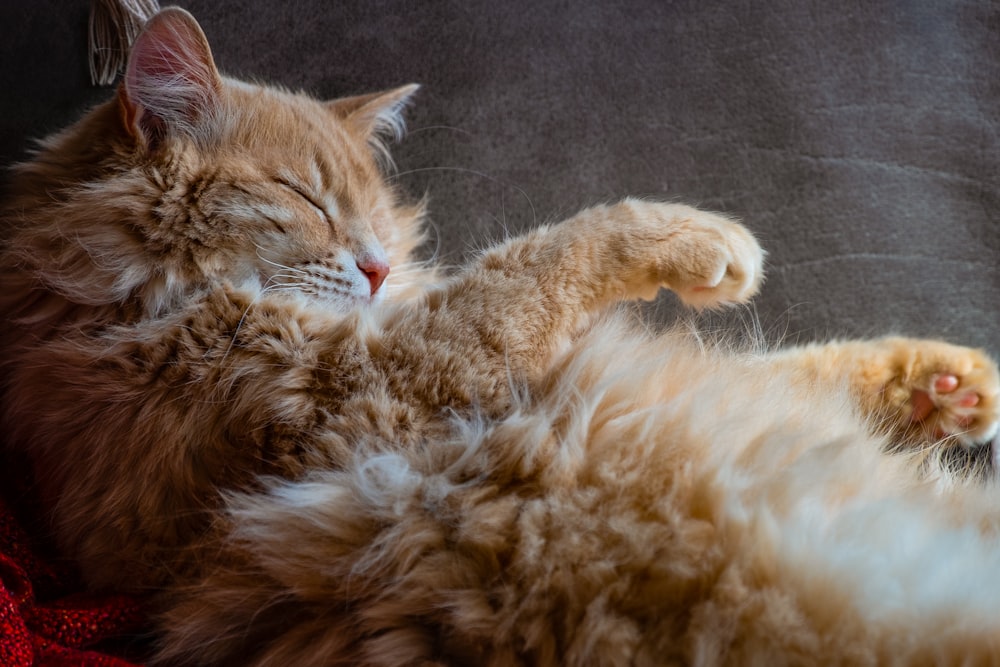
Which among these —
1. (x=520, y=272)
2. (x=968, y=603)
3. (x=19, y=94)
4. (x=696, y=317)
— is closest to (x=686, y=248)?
(x=520, y=272)

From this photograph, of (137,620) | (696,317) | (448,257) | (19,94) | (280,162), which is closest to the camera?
(137,620)

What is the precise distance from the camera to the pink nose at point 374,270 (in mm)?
1228

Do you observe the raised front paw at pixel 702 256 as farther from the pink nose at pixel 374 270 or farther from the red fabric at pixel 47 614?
the red fabric at pixel 47 614

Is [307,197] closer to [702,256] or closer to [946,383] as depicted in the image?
[702,256]

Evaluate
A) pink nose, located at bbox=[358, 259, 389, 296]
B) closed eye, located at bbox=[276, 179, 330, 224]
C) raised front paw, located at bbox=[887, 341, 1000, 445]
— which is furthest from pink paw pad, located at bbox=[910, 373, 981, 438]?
closed eye, located at bbox=[276, 179, 330, 224]

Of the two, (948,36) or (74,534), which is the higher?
(948,36)

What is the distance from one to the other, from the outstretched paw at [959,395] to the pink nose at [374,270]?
0.94 m

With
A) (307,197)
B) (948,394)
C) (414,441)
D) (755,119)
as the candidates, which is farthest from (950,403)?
(307,197)

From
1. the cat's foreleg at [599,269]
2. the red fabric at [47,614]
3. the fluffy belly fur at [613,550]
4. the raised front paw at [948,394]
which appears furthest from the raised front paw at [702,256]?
the red fabric at [47,614]

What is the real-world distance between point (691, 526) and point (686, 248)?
445 millimetres

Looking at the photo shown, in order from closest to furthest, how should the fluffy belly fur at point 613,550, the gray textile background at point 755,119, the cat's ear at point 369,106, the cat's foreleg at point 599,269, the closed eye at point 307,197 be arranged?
1. the fluffy belly fur at point 613,550
2. the cat's foreleg at point 599,269
3. the closed eye at point 307,197
4. the cat's ear at point 369,106
5. the gray textile background at point 755,119

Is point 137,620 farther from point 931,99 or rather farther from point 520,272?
point 931,99

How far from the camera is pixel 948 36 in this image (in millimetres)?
1540

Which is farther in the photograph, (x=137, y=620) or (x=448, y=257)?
(x=448, y=257)
